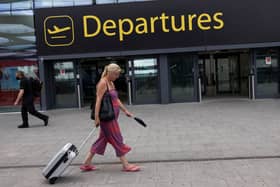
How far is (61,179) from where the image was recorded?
19.4 ft

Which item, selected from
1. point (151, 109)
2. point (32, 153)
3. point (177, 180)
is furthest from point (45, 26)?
point (177, 180)

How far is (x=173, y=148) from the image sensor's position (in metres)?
7.54

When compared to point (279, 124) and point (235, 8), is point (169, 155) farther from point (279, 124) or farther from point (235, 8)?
point (235, 8)

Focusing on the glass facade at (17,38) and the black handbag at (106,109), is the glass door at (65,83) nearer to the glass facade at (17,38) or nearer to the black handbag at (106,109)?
the glass facade at (17,38)

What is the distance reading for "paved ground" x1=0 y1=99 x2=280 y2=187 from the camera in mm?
5703

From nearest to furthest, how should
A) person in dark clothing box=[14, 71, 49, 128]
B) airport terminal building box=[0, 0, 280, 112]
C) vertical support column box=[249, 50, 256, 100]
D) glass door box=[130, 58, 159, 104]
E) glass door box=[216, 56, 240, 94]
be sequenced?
person in dark clothing box=[14, 71, 49, 128] → airport terminal building box=[0, 0, 280, 112] → vertical support column box=[249, 50, 256, 100] → glass door box=[130, 58, 159, 104] → glass door box=[216, 56, 240, 94]

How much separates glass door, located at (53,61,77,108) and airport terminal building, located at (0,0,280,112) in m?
0.04

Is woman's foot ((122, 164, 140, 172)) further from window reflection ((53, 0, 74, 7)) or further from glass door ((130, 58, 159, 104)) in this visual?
window reflection ((53, 0, 74, 7))

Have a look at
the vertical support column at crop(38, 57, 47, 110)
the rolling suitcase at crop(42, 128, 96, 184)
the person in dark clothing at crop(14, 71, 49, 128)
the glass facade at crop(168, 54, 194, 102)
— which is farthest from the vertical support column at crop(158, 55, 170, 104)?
the rolling suitcase at crop(42, 128, 96, 184)

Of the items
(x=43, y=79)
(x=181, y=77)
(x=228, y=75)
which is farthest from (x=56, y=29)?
(x=228, y=75)

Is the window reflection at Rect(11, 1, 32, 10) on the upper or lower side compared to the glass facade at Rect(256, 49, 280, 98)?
upper

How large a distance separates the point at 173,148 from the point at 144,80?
8131 millimetres

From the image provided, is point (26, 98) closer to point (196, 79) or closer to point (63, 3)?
point (63, 3)

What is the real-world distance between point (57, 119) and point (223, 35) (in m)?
7.16
